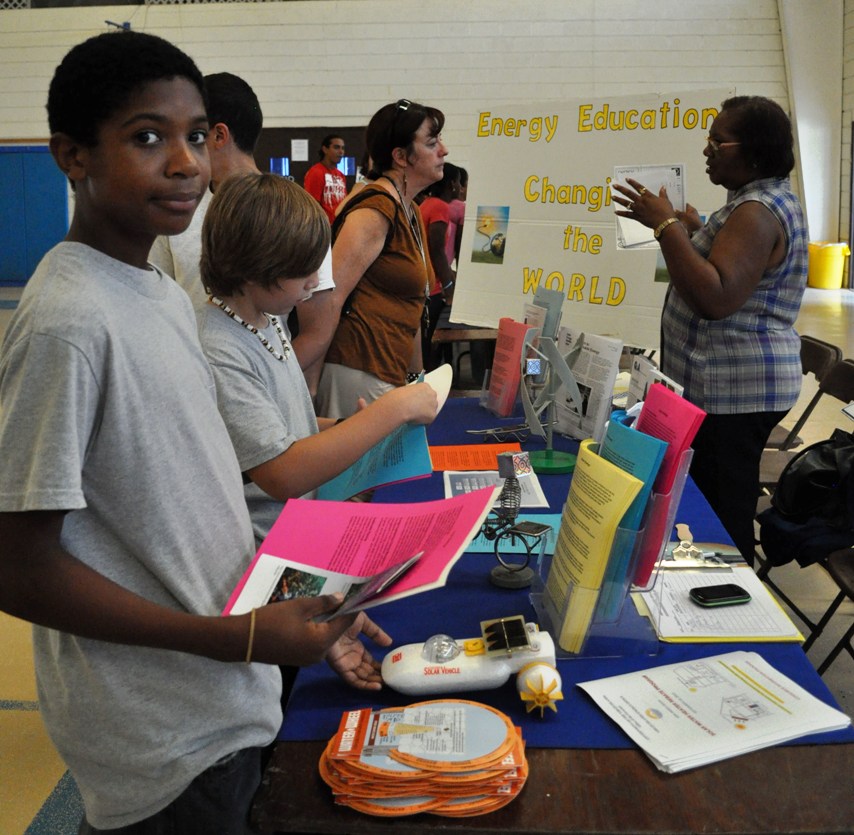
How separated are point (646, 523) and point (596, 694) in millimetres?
243

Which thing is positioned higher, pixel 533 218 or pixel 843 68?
pixel 843 68

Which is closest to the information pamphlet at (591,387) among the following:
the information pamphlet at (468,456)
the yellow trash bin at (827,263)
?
the information pamphlet at (468,456)

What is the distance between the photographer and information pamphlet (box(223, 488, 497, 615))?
3.06ft

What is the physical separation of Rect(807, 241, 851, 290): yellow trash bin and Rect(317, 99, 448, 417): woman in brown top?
10.3 metres

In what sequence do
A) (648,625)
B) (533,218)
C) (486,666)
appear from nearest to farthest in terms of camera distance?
(486,666), (648,625), (533,218)

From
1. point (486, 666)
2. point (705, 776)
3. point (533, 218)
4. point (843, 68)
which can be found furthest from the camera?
point (843, 68)

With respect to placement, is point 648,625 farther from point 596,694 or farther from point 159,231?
point 159,231

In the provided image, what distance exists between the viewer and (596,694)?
3.77 ft

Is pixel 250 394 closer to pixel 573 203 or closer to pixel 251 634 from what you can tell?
pixel 251 634

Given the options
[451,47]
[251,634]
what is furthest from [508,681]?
[451,47]

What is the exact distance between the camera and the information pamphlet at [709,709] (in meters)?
1.04

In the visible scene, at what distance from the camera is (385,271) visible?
262 cm

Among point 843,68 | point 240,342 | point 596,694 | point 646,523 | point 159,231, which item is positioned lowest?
point 596,694

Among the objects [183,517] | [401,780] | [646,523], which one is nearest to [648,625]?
[646,523]
